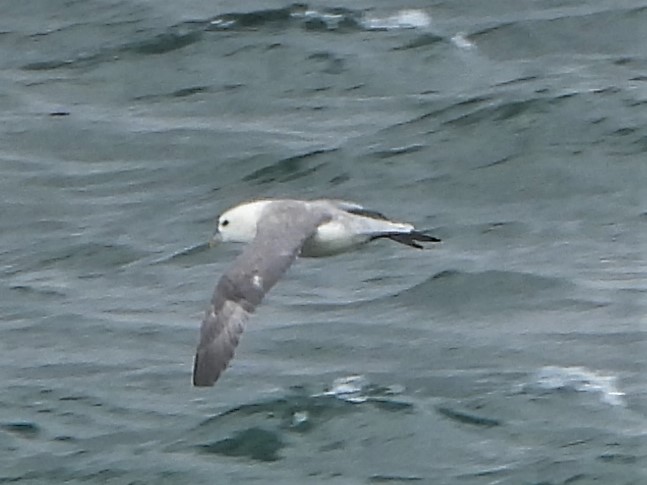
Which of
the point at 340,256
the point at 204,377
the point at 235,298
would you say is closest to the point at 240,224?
the point at 235,298

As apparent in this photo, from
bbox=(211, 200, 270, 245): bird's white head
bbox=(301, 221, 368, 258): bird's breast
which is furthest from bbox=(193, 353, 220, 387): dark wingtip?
bbox=(211, 200, 270, 245): bird's white head

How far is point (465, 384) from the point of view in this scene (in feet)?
47.6

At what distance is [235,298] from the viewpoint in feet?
41.4

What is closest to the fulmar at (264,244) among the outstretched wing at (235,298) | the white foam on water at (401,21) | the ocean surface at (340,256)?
the outstretched wing at (235,298)

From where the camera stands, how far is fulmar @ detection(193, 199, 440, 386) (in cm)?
1256

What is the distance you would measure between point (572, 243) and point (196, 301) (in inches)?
101

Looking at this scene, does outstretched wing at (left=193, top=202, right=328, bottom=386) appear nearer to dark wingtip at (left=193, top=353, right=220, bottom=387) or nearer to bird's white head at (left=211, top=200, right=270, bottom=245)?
dark wingtip at (left=193, top=353, right=220, bottom=387)

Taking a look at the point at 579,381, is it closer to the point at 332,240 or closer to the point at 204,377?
the point at 332,240

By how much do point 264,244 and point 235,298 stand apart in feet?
1.75

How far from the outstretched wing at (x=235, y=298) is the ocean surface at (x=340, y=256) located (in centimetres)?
117

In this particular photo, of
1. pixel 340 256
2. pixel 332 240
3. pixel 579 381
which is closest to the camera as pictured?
pixel 332 240

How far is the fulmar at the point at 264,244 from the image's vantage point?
41.2ft

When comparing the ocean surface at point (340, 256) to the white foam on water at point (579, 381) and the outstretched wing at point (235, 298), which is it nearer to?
the white foam on water at point (579, 381)

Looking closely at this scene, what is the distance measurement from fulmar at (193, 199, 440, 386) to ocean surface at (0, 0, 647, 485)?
1092mm
